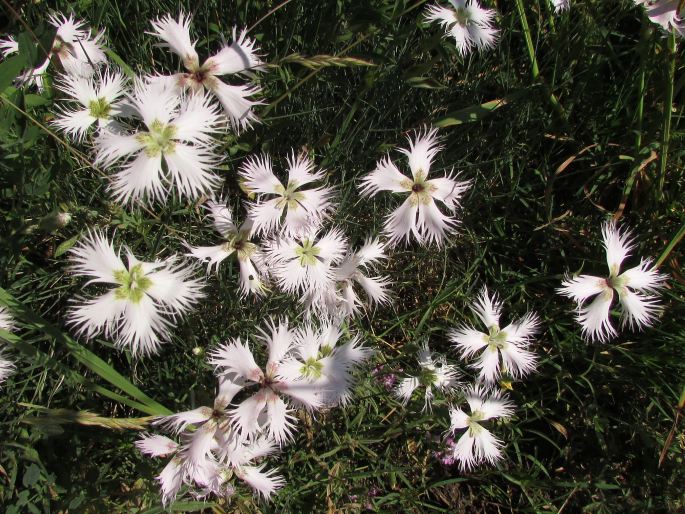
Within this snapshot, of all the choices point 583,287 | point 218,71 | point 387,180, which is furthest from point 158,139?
point 583,287

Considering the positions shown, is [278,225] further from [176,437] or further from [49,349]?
[49,349]

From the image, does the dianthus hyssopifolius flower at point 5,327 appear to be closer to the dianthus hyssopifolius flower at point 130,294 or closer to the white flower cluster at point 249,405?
the dianthus hyssopifolius flower at point 130,294

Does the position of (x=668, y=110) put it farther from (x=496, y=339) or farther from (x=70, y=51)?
(x=70, y=51)

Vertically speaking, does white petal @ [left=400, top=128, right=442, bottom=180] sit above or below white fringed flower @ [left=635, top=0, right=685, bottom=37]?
below

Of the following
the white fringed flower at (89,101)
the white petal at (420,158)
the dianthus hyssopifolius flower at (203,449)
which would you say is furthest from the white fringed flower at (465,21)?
the dianthus hyssopifolius flower at (203,449)

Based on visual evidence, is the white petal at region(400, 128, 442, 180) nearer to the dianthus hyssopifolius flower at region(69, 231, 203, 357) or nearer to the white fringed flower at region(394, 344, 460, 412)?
the white fringed flower at region(394, 344, 460, 412)

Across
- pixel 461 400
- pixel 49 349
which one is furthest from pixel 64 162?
pixel 461 400

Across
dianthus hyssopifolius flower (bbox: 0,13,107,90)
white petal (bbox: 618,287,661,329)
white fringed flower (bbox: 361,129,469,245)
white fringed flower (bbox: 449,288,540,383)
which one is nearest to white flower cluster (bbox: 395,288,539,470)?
white fringed flower (bbox: 449,288,540,383)
